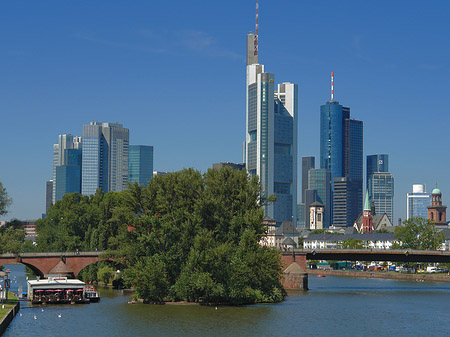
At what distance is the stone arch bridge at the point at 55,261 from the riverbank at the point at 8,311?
94.1 feet

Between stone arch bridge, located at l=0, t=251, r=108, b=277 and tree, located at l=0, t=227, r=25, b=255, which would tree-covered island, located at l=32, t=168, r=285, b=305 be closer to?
tree, located at l=0, t=227, r=25, b=255

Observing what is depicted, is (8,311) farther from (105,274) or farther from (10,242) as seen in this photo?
(105,274)

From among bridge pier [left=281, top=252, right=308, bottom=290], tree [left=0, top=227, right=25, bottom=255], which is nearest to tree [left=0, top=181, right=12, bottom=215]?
tree [left=0, top=227, right=25, bottom=255]

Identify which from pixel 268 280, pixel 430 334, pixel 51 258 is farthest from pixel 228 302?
pixel 51 258

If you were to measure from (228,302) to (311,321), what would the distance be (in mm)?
16939

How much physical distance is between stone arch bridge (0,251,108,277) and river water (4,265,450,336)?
21535mm

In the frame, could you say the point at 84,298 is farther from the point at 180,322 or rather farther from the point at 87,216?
the point at 87,216

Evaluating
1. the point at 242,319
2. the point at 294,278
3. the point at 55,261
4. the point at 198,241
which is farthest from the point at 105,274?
the point at 242,319

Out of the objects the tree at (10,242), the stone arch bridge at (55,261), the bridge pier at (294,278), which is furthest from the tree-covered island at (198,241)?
the bridge pier at (294,278)

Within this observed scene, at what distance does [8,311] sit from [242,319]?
26232mm

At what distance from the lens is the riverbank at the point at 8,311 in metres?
80.3

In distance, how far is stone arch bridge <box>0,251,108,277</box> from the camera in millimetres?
139125

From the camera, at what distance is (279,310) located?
10325cm

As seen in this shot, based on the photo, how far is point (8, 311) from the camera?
294ft
